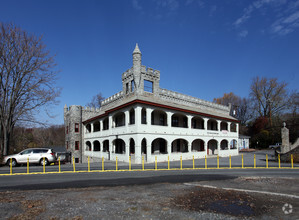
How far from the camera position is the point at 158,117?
89.7ft

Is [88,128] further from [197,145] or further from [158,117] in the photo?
[197,145]

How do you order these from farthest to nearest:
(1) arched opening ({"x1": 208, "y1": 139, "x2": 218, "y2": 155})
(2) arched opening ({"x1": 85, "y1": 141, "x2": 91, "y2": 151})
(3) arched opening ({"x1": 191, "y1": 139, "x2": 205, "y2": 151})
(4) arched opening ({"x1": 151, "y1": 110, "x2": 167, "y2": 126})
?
(2) arched opening ({"x1": 85, "y1": 141, "x2": 91, "y2": 151})
(1) arched opening ({"x1": 208, "y1": 139, "x2": 218, "y2": 155})
(3) arched opening ({"x1": 191, "y1": 139, "x2": 205, "y2": 151})
(4) arched opening ({"x1": 151, "y1": 110, "x2": 167, "y2": 126})

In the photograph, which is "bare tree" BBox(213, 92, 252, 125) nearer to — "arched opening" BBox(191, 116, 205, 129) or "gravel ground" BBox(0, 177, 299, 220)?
"arched opening" BBox(191, 116, 205, 129)

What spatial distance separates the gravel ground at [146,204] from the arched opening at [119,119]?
66.0 feet

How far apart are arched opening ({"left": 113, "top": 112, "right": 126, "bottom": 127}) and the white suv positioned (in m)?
10.6

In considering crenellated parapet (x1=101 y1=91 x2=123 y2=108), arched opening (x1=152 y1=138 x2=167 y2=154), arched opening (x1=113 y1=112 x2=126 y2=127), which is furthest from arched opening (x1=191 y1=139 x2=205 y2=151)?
crenellated parapet (x1=101 y1=91 x2=123 y2=108)

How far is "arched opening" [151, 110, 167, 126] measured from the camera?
2685 cm

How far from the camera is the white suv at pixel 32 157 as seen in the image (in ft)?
65.4

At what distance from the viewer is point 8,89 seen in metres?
26.0

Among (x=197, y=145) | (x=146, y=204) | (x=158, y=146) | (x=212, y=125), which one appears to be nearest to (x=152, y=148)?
(x=158, y=146)

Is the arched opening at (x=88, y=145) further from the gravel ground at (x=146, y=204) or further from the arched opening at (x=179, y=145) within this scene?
the gravel ground at (x=146, y=204)

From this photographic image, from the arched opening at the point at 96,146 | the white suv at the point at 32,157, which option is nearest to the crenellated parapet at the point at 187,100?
the white suv at the point at 32,157

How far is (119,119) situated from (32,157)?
12.3 meters

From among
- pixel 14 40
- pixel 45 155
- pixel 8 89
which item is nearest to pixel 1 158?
pixel 45 155
